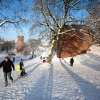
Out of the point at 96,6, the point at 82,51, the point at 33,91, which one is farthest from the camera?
the point at 82,51

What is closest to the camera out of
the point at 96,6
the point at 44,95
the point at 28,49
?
the point at 44,95

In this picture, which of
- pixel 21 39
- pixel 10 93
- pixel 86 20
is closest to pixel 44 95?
pixel 10 93

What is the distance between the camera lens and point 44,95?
9.41 m

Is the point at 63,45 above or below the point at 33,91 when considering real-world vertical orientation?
above

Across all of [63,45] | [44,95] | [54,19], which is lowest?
[44,95]

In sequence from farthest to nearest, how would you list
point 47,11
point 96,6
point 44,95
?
Result: point 47,11 → point 96,6 → point 44,95

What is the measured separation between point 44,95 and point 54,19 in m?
15.2

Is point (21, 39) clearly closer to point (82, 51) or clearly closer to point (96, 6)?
point (82, 51)

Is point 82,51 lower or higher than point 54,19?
lower

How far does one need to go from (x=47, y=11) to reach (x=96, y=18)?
6.01 metres

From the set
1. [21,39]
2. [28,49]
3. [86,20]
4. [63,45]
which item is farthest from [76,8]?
[21,39]

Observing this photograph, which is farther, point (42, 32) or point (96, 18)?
point (42, 32)

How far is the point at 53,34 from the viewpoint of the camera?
24.6m

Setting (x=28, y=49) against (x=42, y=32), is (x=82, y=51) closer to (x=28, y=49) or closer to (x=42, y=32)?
(x=42, y=32)
